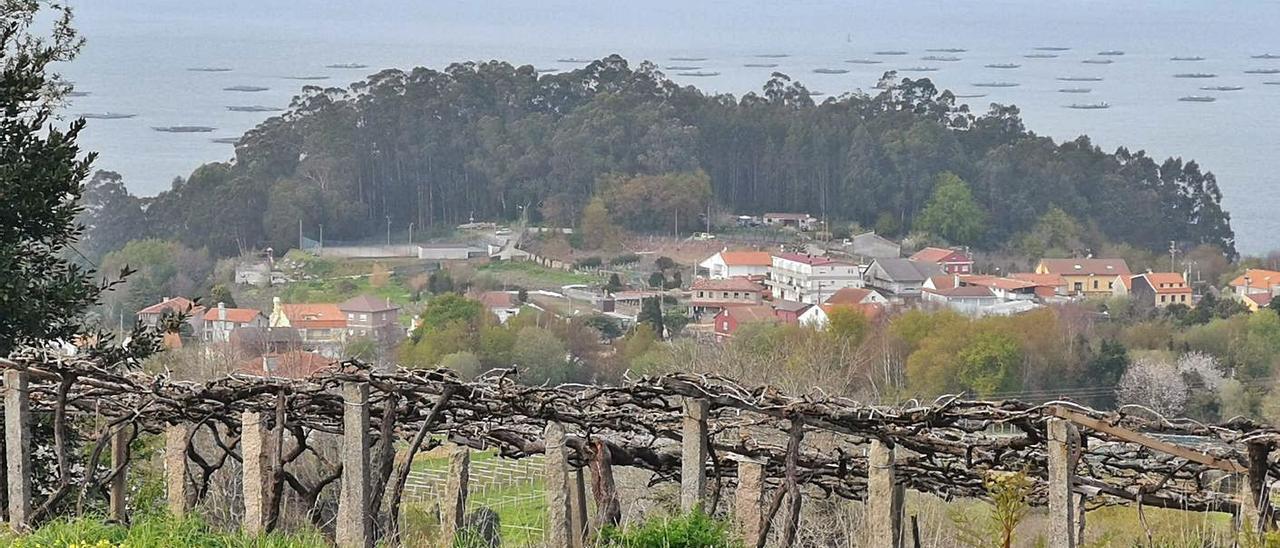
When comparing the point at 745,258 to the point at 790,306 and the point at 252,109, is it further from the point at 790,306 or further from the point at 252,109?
the point at 252,109

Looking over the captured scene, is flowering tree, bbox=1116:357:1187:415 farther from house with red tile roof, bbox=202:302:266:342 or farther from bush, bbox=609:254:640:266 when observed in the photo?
bush, bbox=609:254:640:266

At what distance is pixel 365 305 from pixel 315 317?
8.12 ft

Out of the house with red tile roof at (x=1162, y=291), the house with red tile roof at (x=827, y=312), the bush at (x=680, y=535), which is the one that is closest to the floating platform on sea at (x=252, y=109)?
the house with red tile roof at (x=827, y=312)

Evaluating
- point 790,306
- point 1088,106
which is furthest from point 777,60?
point 790,306

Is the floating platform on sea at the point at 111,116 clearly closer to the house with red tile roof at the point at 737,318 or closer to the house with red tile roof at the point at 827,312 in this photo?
the house with red tile roof at the point at 737,318

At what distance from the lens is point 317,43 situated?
463 ft

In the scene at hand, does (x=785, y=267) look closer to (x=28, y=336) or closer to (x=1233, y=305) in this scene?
(x=1233, y=305)

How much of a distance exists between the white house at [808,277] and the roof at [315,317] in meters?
13.9

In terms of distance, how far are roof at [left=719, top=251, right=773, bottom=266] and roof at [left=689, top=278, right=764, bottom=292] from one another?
1680 millimetres

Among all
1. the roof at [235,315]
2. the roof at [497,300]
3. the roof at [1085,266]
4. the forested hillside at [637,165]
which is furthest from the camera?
the forested hillside at [637,165]

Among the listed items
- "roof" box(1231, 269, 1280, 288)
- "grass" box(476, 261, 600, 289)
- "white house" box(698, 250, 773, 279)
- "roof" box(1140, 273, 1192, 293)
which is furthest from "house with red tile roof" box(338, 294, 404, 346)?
"roof" box(1231, 269, 1280, 288)

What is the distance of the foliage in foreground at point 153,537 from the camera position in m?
3.51

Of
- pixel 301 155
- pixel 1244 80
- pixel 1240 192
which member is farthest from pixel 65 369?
pixel 1244 80

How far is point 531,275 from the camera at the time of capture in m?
55.2
